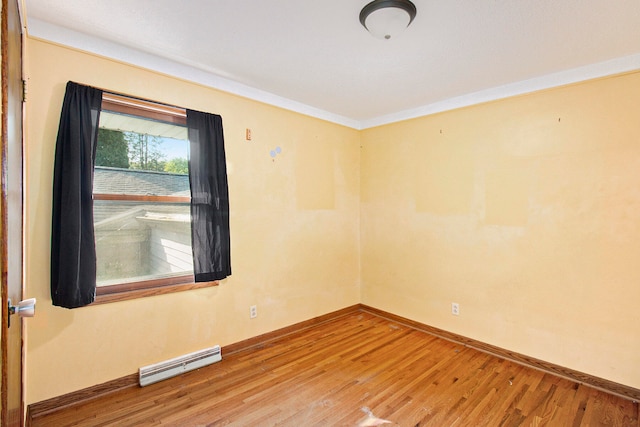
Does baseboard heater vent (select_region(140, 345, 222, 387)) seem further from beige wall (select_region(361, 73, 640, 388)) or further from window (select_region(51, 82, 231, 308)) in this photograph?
beige wall (select_region(361, 73, 640, 388))

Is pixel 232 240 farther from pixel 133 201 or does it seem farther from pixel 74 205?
pixel 74 205

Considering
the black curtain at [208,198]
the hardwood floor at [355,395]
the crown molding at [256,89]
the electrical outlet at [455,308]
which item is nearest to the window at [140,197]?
the black curtain at [208,198]

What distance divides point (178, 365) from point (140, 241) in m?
1.07

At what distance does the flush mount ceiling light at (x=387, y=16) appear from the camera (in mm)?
1771

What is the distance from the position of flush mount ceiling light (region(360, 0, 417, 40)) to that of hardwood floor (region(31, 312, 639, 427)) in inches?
99.4

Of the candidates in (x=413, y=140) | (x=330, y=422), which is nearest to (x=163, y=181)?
(x=330, y=422)

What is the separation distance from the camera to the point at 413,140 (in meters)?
3.67

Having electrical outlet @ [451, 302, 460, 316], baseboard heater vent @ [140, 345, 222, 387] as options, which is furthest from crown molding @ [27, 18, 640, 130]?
baseboard heater vent @ [140, 345, 222, 387]

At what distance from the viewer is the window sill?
2.32 meters

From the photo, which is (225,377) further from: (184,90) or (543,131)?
(543,131)

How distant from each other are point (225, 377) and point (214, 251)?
1.05 m

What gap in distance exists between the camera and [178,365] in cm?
258

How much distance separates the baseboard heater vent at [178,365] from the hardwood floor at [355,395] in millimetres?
57

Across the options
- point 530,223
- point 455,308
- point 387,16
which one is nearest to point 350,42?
point 387,16
